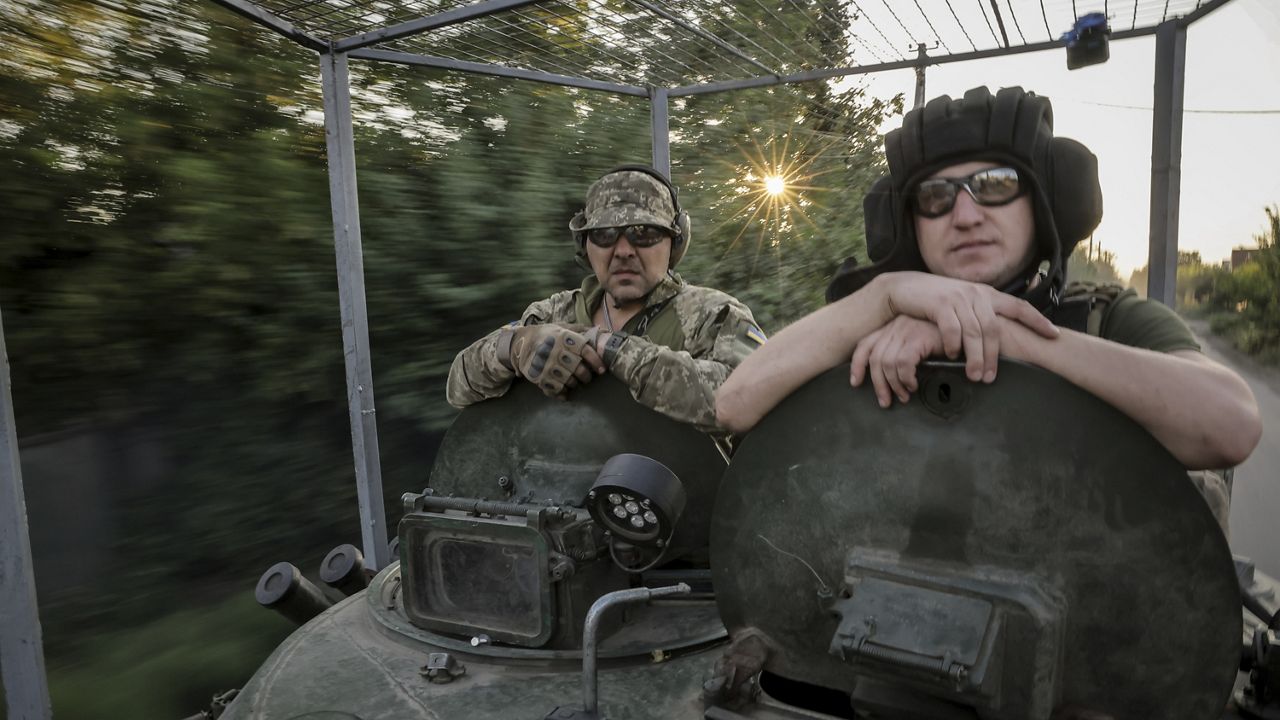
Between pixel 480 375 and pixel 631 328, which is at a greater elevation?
pixel 631 328

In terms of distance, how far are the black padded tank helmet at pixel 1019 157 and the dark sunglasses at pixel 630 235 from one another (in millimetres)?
1260

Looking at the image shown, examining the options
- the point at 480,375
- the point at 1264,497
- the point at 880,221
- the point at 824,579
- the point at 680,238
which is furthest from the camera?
the point at 1264,497

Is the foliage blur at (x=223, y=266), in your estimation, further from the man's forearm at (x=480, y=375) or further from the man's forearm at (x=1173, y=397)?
the man's forearm at (x=1173, y=397)

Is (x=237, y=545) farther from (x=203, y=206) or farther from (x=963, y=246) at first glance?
(x=963, y=246)

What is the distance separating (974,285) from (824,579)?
0.65m

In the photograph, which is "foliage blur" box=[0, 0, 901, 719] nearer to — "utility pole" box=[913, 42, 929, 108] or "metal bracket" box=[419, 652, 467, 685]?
"utility pole" box=[913, 42, 929, 108]

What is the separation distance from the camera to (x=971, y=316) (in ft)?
5.29

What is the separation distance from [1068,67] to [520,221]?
122 inches

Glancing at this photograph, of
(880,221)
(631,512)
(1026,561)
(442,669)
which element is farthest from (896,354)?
(442,669)

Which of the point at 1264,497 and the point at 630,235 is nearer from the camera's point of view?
the point at 630,235

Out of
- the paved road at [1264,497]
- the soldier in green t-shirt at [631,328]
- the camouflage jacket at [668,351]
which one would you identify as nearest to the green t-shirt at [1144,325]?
the camouflage jacket at [668,351]

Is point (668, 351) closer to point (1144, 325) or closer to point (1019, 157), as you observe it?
point (1019, 157)

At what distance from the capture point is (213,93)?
3.90 m

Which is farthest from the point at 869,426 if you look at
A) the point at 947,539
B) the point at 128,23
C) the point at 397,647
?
the point at 128,23
